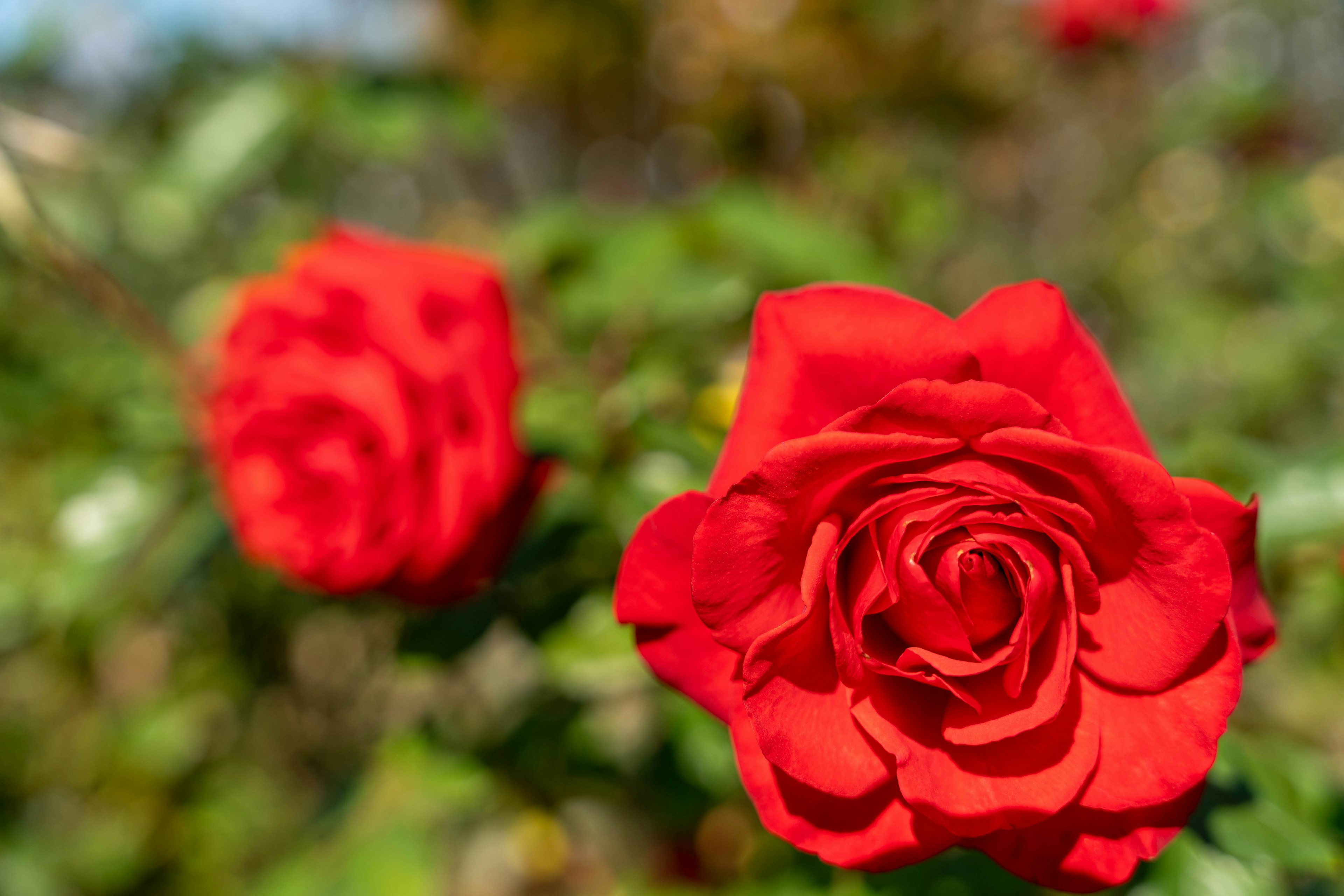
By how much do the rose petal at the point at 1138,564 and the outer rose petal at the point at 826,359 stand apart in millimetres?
Result: 42

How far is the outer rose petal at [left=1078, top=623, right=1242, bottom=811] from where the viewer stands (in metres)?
0.34

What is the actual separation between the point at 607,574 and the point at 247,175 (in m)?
0.64

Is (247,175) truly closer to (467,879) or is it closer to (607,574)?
(607,574)

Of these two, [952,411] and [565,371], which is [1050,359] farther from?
[565,371]

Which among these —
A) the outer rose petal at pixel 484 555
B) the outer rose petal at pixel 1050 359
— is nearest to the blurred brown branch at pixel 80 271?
the outer rose petal at pixel 484 555

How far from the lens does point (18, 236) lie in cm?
78

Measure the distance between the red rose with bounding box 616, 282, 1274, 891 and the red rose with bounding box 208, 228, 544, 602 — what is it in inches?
8.5

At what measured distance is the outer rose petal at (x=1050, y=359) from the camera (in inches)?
13.8

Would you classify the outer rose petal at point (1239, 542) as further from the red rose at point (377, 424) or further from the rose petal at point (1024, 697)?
the red rose at point (377, 424)

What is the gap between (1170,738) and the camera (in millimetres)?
347

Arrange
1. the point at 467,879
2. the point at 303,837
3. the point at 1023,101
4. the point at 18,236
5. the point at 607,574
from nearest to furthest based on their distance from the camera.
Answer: the point at 607,574 → the point at 18,236 → the point at 303,837 → the point at 467,879 → the point at 1023,101

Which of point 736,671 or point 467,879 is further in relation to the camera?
point 467,879

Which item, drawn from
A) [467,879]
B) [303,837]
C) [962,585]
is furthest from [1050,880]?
[467,879]

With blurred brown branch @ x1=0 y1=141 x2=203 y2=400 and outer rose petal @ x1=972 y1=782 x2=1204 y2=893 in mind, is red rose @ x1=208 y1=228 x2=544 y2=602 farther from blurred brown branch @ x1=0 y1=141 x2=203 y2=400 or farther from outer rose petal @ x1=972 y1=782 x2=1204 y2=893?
outer rose petal @ x1=972 y1=782 x2=1204 y2=893
